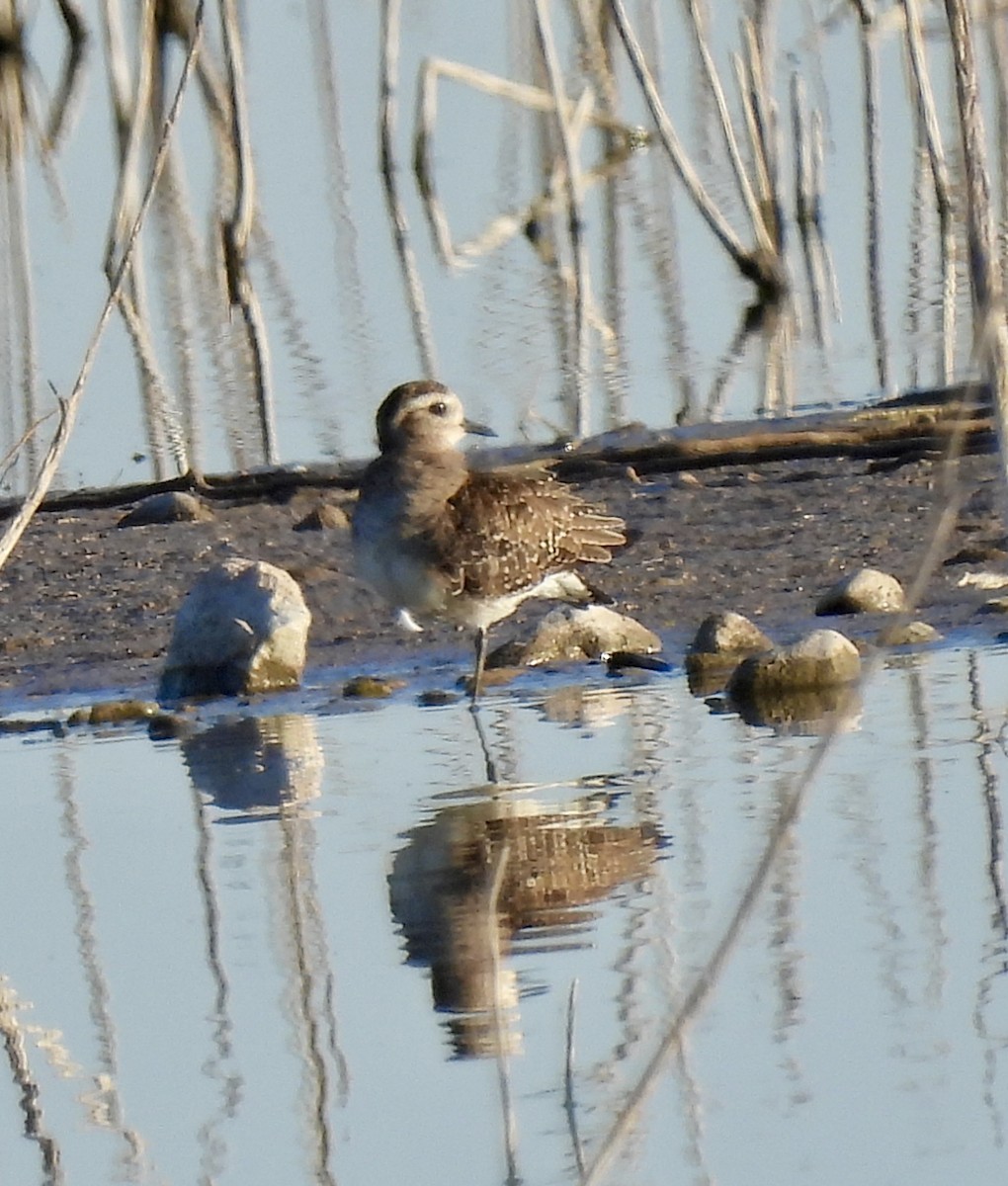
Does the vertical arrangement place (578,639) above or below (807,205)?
below

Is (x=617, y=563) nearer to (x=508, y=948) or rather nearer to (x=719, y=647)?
(x=719, y=647)

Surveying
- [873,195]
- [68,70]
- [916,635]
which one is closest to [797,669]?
[916,635]

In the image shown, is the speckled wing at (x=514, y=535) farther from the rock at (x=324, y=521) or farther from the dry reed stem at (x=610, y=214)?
the dry reed stem at (x=610, y=214)

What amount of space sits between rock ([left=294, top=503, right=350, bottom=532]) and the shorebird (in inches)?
47.3

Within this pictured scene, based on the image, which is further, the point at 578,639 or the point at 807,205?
the point at 807,205

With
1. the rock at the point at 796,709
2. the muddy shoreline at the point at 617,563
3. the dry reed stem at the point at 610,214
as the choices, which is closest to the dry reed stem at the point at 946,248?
the muddy shoreline at the point at 617,563

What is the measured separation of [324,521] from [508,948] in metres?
4.80

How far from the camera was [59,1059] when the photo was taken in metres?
4.80

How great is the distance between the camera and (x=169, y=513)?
32.8 feet

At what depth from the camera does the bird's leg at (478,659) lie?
25.6ft

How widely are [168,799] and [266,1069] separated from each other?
2177 millimetres

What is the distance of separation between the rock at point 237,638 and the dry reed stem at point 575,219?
3356mm

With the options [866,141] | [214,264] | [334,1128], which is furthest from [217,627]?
[214,264]

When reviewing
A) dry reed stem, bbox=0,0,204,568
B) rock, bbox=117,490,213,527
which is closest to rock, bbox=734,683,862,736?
dry reed stem, bbox=0,0,204,568
